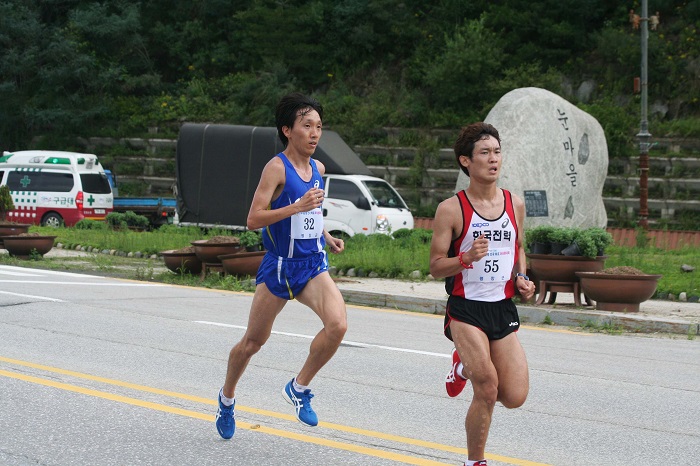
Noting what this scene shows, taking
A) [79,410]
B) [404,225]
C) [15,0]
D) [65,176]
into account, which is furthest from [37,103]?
[79,410]

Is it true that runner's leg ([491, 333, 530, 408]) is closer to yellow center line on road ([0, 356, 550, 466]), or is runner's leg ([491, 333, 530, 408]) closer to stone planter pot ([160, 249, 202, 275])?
yellow center line on road ([0, 356, 550, 466])

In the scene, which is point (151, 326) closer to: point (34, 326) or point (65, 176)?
point (34, 326)

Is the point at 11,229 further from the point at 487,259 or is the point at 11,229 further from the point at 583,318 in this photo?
the point at 487,259

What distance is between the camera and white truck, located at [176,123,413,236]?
2566 centimetres

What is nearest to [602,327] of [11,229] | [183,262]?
[183,262]

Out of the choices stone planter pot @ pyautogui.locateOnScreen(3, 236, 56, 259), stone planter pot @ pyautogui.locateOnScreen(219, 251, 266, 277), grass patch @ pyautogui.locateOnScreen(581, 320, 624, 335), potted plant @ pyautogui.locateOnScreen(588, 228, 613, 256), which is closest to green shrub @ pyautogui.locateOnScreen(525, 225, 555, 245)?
potted plant @ pyautogui.locateOnScreen(588, 228, 613, 256)

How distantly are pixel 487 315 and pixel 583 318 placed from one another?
8223mm

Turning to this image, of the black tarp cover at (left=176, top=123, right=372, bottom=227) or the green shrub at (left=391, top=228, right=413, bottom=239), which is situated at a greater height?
the black tarp cover at (left=176, top=123, right=372, bottom=227)

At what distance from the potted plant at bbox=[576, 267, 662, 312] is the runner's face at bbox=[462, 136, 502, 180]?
8.32 meters

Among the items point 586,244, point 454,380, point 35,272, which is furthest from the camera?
point 35,272

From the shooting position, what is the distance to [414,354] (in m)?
10.7

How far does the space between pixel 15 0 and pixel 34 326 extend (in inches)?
1542

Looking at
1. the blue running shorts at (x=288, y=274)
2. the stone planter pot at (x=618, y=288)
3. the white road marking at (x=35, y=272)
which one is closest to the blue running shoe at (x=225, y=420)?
the blue running shorts at (x=288, y=274)

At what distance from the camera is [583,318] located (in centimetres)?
1353
